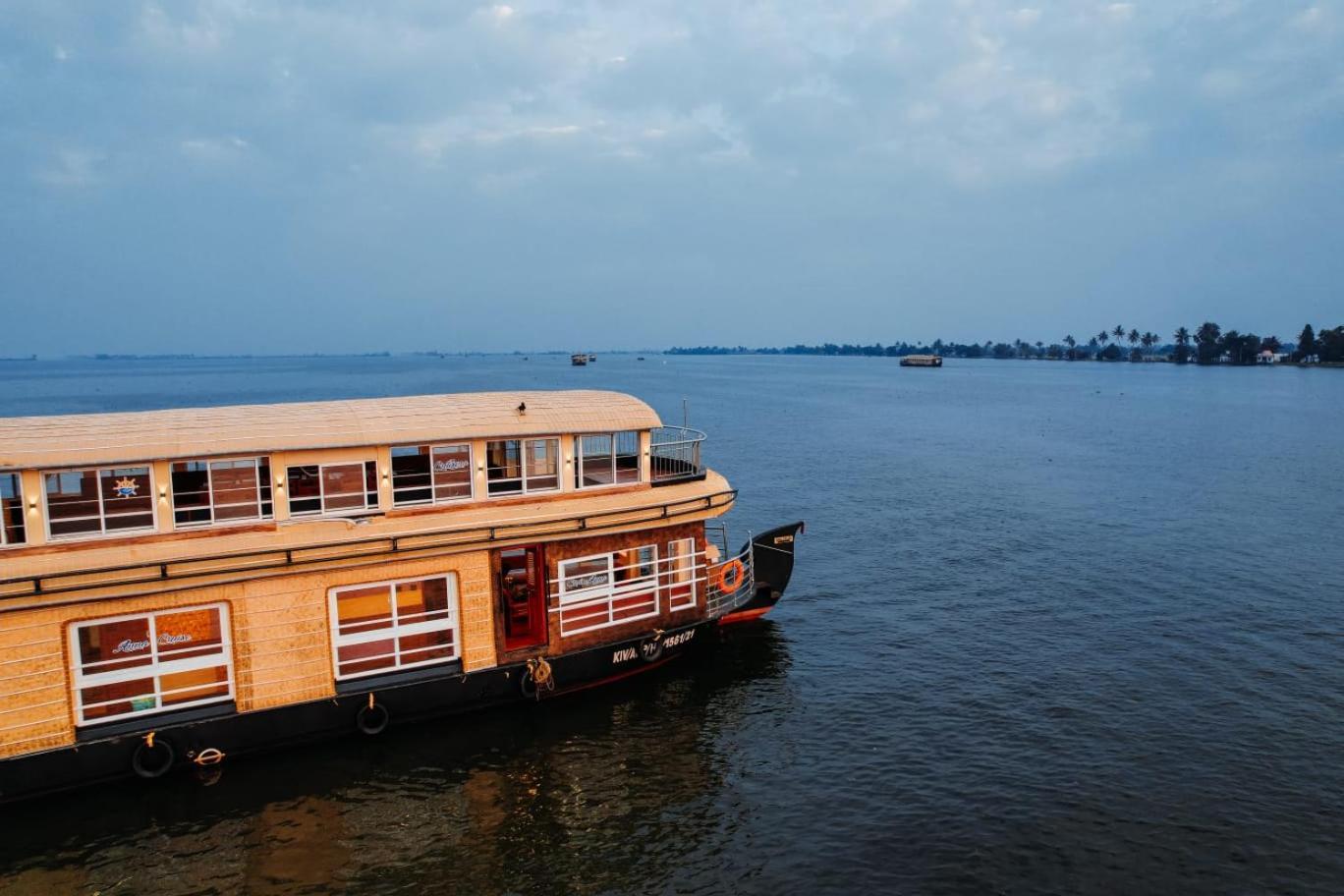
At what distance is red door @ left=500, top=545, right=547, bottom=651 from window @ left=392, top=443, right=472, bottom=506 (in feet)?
7.49

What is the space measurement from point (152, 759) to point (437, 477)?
28.5 feet

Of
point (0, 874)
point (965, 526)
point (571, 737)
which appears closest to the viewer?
point (0, 874)

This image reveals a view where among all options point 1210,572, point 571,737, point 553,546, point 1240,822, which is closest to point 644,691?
point 571,737

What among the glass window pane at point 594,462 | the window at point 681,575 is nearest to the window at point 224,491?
the glass window pane at point 594,462

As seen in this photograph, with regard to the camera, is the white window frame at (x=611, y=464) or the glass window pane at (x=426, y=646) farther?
the white window frame at (x=611, y=464)

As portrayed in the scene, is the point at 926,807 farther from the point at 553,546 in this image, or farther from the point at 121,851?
the point at 121,851

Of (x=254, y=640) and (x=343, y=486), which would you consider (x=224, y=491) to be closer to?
(x=343, y=486)

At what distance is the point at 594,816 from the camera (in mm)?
19094

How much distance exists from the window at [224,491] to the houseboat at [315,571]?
6cm

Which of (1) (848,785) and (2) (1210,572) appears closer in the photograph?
(1) (848,785)

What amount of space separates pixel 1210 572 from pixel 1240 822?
21.3 m

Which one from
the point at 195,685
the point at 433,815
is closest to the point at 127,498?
the point at 195,685

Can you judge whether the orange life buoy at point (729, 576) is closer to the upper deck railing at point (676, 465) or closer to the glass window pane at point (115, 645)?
the upper deck railing at point (676, 465)

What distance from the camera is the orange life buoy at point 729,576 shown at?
26.8 m
